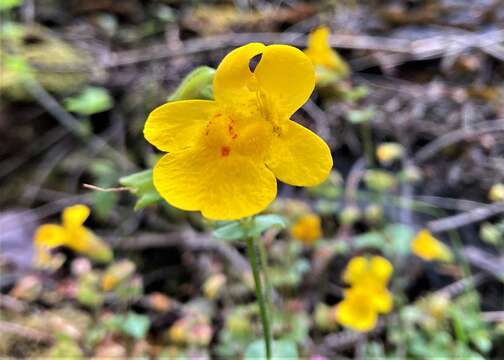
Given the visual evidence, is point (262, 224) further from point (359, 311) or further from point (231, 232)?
point (359, 311)

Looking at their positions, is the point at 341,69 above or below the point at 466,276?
above

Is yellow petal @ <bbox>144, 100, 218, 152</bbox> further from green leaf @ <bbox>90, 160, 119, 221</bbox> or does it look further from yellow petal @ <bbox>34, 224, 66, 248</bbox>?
green leaf @ <bbox>90, 160, 119, 221</bbox>

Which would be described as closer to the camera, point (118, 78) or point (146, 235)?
point (146, 235)

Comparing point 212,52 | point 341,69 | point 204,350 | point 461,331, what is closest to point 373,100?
point 341,69

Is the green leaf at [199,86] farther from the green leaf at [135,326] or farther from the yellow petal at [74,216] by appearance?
the green leaf at [135,326]

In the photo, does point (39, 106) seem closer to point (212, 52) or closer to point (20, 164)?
point (20, 164)

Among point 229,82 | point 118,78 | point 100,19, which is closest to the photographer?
point 229,82

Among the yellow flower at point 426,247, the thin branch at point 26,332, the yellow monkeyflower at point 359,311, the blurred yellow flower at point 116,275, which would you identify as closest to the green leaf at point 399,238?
the yellow flower at point 426,247
